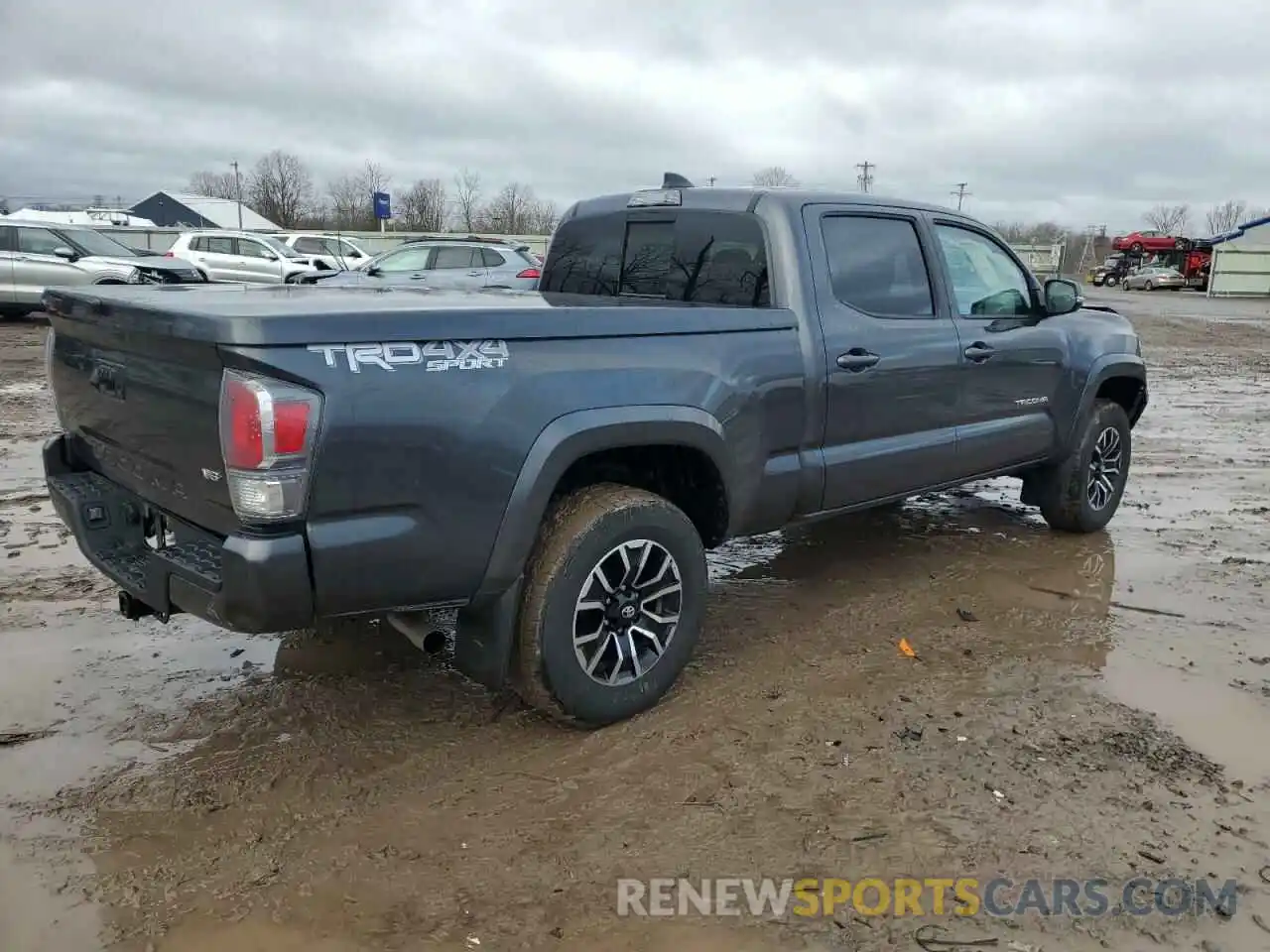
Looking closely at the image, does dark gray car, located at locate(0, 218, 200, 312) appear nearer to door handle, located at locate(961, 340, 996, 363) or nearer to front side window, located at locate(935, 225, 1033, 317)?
front side window, located at locate(935, 225, 1033, 317)

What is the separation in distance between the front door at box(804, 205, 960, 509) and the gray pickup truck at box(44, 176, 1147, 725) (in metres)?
0.01

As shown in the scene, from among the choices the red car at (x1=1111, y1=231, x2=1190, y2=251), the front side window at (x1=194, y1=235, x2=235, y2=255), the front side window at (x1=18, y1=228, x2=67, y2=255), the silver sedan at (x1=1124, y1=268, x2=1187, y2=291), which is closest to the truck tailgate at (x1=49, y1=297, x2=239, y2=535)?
the front side window at (x1=18, y1=228, x2=67, y2=255)

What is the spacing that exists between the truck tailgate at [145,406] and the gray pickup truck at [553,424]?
0.5 inches

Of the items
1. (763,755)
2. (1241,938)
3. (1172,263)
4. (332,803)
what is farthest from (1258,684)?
(1172,263)

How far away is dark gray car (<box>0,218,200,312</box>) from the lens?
1552 cm

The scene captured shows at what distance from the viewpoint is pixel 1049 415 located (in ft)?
17.6

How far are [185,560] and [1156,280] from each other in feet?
172

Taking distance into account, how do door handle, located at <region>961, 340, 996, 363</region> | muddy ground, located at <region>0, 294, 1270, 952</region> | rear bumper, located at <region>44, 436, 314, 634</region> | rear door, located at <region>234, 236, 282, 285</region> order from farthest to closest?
rear door, located at <region>234, 236, 282, 285</region> → door handle, located at <region>961, 340, 996, 363</region> → rear bumper, located at <region>44, 436, 314, 634</region> → muddy ground, located at <region>0, 294, 1270, 952</region>

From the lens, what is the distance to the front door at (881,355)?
4.08 metres

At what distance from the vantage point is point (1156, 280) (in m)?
47.0

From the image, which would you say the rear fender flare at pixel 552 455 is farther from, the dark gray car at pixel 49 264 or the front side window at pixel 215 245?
the front side window at pixel 215 245

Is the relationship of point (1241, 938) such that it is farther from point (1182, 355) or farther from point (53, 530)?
point (1182, 355)

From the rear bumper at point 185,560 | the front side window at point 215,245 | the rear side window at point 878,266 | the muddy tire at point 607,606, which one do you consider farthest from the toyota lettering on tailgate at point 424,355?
the front side window at point 215,245

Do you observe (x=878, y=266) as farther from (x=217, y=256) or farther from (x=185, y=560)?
(x=217, y=256)
